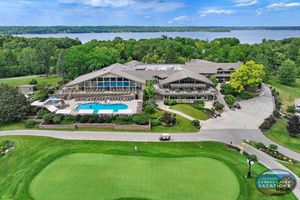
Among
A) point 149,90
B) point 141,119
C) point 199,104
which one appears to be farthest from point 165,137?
point 149,90

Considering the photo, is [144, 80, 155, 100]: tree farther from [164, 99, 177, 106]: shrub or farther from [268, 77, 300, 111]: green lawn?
[268, 77, 300, 111]: green lawn

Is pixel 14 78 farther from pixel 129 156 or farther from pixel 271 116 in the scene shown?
pixel 271 116

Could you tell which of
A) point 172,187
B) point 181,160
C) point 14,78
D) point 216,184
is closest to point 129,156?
point 181,160

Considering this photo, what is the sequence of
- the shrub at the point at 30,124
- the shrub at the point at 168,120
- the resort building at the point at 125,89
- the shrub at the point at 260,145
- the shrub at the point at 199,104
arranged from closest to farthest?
the shrub at the point at 260,145 → the shrub at the point at 30,124 → the shrub at the point at 168,120 → the shrub at the point at 199,104 → the resort building at the point at 125,89

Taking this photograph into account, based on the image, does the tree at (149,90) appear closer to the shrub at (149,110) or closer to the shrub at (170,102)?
the shrub at (170,102)

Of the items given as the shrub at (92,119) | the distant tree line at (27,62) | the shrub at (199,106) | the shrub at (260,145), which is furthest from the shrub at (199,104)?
the distant tree line at (27,62)

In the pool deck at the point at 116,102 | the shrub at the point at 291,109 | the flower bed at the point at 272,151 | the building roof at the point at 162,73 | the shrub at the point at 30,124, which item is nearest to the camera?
the flower bed at the point at 272,151
